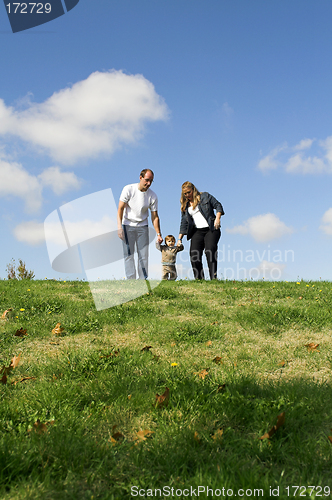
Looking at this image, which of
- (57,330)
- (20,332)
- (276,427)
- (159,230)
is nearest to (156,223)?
(159,230)

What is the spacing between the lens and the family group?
9.12 m

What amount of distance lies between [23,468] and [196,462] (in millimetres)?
1002

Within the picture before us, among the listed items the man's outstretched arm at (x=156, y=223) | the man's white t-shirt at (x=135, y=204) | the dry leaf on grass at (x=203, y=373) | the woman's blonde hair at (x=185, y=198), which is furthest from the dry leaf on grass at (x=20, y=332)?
the woman's blonde hair at (x=185, y=198)

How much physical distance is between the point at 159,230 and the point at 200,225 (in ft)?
4.67

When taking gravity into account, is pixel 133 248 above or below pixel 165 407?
above

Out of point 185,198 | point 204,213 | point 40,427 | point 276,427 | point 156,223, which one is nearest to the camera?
point 276,427

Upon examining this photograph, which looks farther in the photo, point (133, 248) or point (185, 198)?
point (185, 198)

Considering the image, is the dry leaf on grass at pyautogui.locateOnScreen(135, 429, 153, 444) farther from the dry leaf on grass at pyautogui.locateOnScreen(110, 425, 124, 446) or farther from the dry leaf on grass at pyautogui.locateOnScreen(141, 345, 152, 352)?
the dry leaf on grass at pyautogui.locateOnScreen(141, 345, 152, 352)

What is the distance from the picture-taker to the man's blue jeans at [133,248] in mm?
9180

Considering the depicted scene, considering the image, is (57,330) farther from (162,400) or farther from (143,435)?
(143,435)

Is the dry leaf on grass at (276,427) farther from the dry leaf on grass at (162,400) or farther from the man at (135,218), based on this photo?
the man at (135,218)

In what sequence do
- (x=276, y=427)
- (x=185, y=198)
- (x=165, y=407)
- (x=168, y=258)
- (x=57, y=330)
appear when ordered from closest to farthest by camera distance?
(x=276, y=427) → (x=165, y=407) → (x=57, y=330) → (x=185, y=198) → (x=168, y=258)

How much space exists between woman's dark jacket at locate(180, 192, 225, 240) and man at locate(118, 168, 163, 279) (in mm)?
1596

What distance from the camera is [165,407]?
2.57 metres
